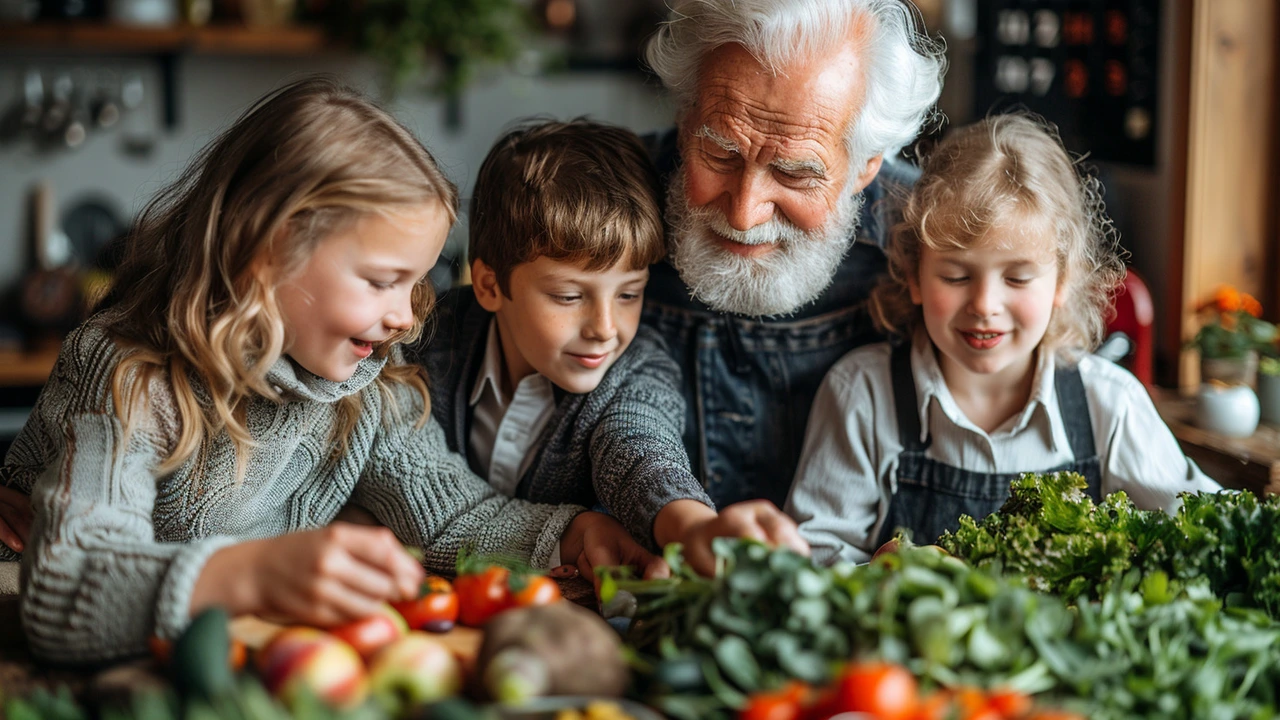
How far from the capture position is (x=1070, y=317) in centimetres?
160

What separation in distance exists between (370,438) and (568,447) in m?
0.27

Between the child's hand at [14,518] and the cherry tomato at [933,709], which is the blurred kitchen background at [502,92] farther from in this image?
the cherry tomato at [933,709]

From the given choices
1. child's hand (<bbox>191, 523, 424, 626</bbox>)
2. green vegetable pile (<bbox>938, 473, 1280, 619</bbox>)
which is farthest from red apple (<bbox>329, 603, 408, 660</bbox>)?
green vegetable pile (<bbox>938, 473, 1280, 619</bbox>)

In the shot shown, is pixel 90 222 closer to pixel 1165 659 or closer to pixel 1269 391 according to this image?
pixel 1269 391

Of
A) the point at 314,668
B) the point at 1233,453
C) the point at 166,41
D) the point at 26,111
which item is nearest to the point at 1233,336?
the point at 1233,453

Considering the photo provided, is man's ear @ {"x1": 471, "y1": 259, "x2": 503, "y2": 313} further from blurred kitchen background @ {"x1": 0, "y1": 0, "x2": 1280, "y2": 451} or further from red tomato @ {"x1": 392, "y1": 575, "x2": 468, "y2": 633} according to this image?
blurred kitchen background @ {"x1": 0, "y1": 0, "x2": 1280, "y2": 451}

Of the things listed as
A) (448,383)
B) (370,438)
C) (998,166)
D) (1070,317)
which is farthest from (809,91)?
(370,438)

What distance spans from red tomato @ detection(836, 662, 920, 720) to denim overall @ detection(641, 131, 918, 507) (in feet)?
3.09

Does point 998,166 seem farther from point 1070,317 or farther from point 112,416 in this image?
point 112,416

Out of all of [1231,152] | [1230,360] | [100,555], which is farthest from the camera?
[1231,152]

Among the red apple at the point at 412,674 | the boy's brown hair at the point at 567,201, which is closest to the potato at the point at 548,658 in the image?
the red apple at the point at 412,674

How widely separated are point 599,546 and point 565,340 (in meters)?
0.29

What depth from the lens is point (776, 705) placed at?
0.77m

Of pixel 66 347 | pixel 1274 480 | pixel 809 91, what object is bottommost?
pixel 1274 480
